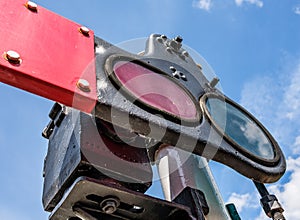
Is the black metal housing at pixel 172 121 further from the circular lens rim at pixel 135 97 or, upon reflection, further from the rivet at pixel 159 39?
the rivet at pixel 159 39

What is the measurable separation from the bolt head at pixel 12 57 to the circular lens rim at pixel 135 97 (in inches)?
15.4

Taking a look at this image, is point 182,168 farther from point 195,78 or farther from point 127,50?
point 127,50

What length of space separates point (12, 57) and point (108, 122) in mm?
487

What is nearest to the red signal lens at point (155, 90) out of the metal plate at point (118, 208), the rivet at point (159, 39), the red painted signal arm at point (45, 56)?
the red painted signal arm at point (45, 56)

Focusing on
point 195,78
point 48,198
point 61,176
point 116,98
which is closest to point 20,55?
point 116,98

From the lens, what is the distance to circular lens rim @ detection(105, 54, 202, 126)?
1572 millimetres

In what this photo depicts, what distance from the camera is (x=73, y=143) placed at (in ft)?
5.41

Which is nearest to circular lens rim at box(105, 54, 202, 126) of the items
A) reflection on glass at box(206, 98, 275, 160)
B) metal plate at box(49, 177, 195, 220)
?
reflection on glass at box(206, 98, 275, 160)

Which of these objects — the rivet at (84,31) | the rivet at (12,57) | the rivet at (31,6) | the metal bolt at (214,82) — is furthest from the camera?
the metal bolt at (214,82)

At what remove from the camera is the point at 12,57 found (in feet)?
4.43

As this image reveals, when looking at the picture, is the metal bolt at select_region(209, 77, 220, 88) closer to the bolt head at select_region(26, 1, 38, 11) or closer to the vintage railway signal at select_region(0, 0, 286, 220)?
the vintage railway signal at select_region(0, 0, 286, 220)

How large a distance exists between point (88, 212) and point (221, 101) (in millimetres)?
1065

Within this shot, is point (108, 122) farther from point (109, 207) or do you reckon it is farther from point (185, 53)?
point (185, 53)

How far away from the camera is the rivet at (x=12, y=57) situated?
4.42 feet
